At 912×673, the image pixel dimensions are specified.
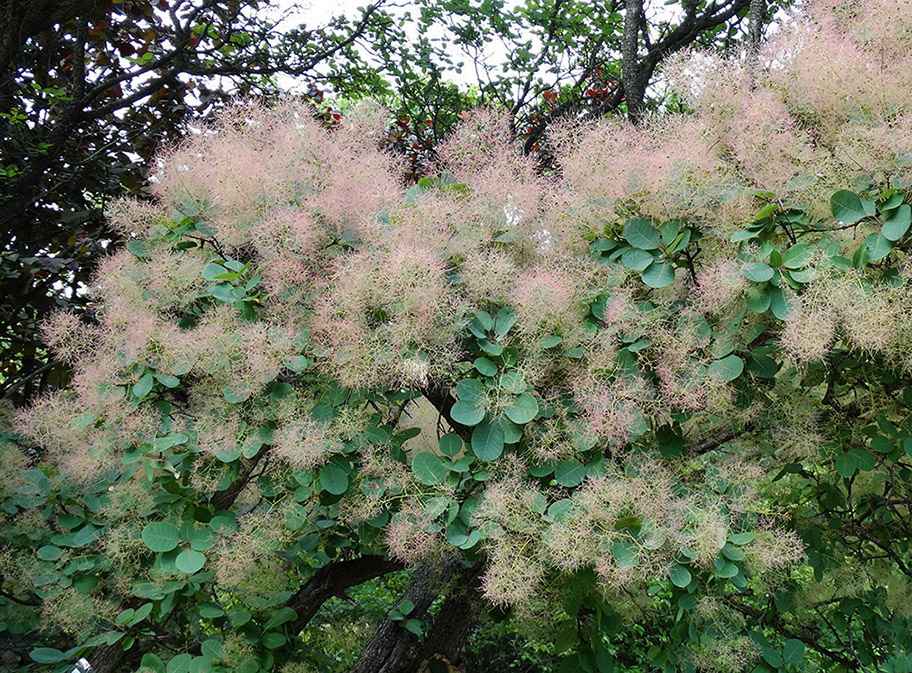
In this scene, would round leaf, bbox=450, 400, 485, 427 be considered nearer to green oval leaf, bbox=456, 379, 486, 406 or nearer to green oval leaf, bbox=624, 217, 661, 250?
green oval leaf, bbox=456, 379, 486, 406

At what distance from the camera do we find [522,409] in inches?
64.5

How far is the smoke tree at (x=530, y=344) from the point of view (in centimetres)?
164

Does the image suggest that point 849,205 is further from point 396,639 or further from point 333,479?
point 396,639

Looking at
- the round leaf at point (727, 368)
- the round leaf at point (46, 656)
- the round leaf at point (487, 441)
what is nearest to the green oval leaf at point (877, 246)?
the round leaf at point (727, 368)

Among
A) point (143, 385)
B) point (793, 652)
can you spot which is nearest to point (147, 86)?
point (143, 385)

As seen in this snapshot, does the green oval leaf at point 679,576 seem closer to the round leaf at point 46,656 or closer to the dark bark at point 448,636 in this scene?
the dark bark at point 448,636

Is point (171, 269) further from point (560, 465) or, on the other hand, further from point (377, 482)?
point (560, 465)

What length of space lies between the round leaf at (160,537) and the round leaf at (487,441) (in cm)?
81

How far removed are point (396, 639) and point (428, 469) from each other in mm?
2026

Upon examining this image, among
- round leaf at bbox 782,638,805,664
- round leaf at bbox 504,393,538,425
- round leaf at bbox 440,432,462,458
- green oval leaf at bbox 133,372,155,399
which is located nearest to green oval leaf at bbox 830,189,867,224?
round leaf at bbox 504,393,538,425

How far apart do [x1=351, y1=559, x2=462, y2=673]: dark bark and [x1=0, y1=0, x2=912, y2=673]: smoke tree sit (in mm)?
1111

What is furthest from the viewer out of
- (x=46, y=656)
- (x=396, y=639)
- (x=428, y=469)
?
(x=396, y=639)

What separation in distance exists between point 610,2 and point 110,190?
3.38 m

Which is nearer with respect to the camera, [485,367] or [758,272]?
[758,272]
